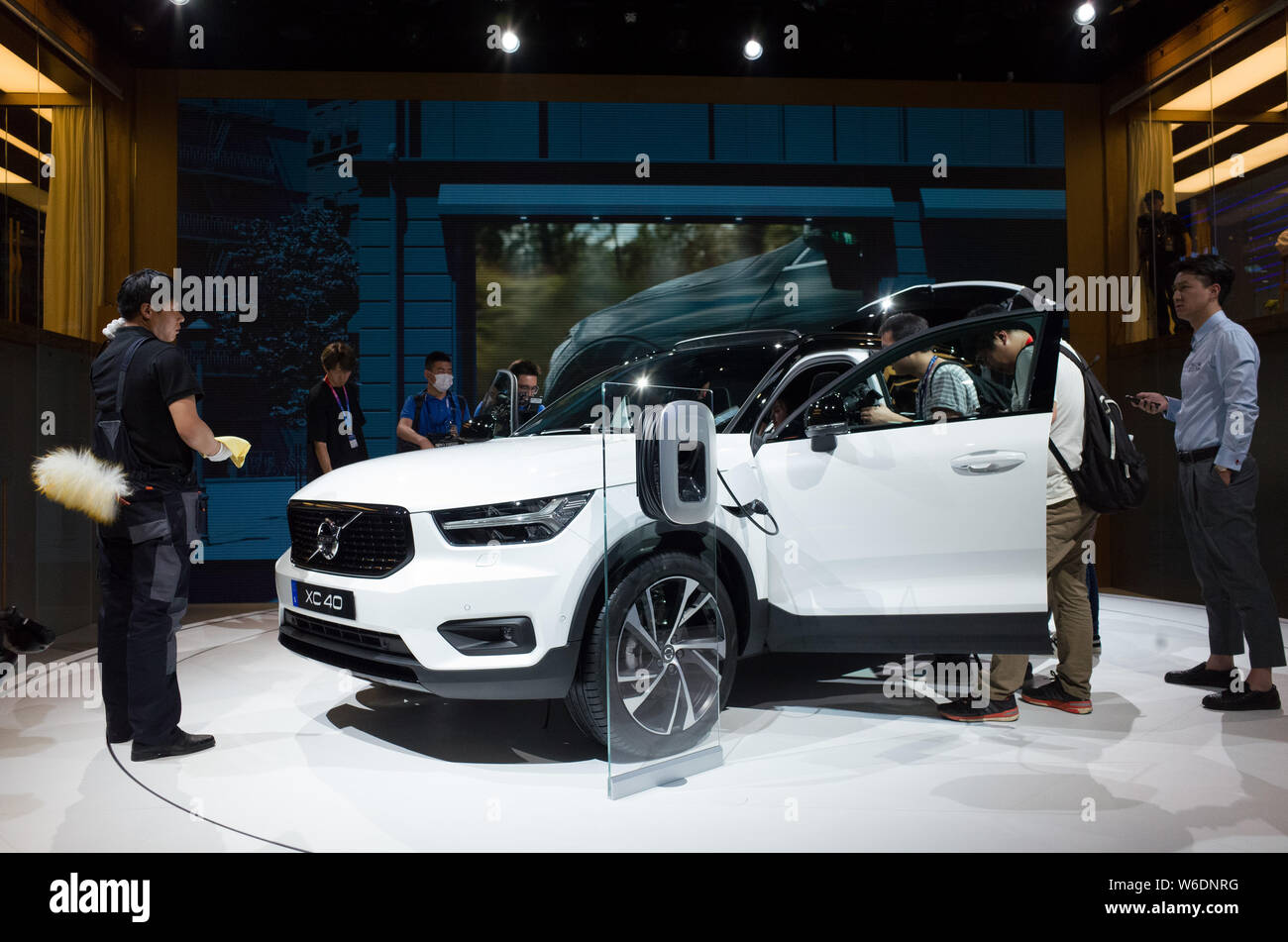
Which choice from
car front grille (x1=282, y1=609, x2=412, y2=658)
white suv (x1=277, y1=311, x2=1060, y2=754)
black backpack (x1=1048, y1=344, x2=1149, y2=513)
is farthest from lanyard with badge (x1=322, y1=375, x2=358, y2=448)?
black backpack (x1=1048, y1=344, x2=1149, y2=513)

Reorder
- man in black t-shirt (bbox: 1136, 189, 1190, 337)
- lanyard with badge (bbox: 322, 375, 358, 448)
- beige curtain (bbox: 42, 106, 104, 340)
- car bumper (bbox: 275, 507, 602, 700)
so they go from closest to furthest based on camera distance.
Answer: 1. car bumper (bbox: 275, 507, 602, 700)
2. lanyard with badge (bbox: 322, 375, 358, 448)
3. beige curtain (bbox: 42, 106, 104, 340)
4. man in black t-shirt (bbox: 1136, 189, 1190, 337)

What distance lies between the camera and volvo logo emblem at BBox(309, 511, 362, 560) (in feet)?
9.87

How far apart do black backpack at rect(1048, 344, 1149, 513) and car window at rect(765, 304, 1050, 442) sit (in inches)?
10.5

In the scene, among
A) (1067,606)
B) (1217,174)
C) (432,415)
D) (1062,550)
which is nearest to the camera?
(1062,550)

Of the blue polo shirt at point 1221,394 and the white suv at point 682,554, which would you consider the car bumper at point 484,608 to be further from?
the blue polo shirt at point 1221,394

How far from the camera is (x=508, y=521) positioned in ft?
9.01

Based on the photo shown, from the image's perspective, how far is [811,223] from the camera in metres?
7.28

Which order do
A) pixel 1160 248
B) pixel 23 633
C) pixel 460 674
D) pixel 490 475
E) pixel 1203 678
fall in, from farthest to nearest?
pixel 1160 248, pixel 1203 678, pixel 23 633, pixel 490 475, pixel 460 674

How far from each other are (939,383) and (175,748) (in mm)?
3043

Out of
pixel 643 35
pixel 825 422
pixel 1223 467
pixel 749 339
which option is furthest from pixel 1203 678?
pixel 643 35

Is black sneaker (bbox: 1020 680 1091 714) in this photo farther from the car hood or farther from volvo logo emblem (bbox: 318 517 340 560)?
volvo logo emblem (bbox: 318 517 340 560)

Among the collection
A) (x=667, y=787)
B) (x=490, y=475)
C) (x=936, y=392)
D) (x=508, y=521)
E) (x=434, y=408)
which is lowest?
(x=667, y=787)

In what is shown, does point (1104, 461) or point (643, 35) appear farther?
point (643, 35)

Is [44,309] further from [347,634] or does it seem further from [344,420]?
[347,634]
